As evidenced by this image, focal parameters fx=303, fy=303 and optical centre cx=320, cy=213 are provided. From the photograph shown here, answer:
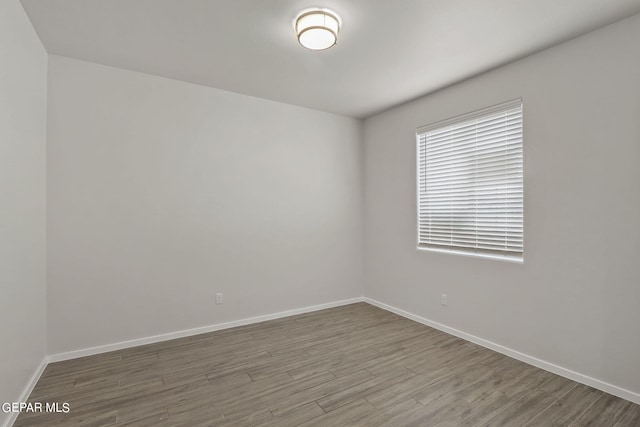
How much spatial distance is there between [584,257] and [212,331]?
356 cm

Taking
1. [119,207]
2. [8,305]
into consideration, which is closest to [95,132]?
[119,207]

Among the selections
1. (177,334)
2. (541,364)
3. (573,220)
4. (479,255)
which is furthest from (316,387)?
(573,220)

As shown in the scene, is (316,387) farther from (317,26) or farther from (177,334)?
(317,26)

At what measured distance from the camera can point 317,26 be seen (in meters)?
2.12

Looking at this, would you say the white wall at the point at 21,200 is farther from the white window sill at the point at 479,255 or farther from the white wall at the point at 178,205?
the white window sill at the point at 479,255

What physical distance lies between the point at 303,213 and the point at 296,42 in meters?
2.12

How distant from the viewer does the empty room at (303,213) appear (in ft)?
6.80

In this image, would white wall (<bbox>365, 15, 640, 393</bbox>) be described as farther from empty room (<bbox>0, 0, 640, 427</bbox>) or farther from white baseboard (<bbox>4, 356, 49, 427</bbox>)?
white baseboard (<bbox>4, 356, 49, 427</bbox>)

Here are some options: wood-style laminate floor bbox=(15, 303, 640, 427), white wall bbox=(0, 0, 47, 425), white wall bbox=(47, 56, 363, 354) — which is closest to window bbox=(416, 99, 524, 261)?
wood-style laminate floor bbox=(15, 303, 640, 427)

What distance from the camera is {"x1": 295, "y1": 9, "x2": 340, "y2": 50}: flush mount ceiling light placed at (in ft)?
6.89

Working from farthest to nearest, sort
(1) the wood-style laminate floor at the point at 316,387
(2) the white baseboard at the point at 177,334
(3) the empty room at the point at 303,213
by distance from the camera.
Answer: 1. (2) the white baseboard at the point at 177,334
2. (3) the empty room at the point at 303,213
3. (1) the wood-style laminate floor at the point at 316,387

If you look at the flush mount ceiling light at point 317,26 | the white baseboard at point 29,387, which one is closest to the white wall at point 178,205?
the white baseboard at point 29,387

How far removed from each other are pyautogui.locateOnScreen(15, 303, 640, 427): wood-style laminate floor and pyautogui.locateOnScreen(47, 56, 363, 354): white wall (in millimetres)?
506

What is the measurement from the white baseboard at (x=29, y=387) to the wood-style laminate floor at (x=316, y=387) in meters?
0.04
